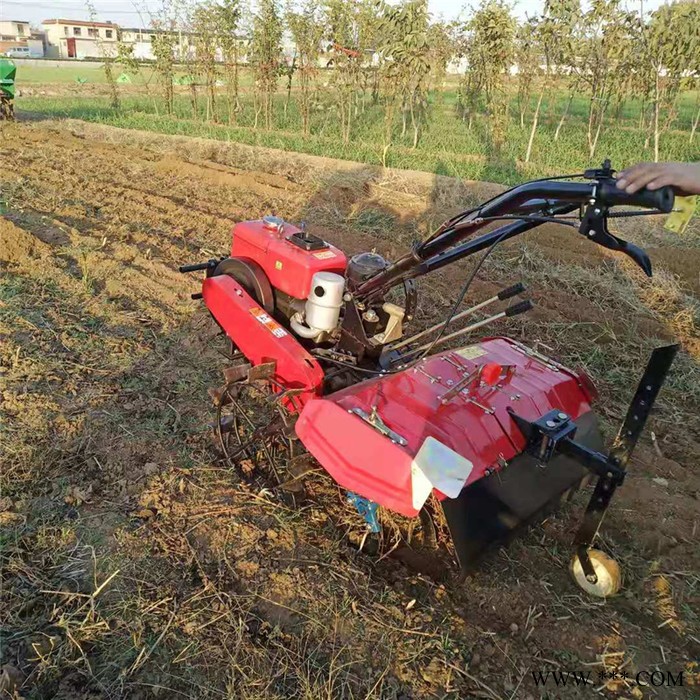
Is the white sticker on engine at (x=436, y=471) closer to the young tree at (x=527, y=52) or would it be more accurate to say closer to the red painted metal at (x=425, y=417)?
the red painted metal at (x=425, y=417)

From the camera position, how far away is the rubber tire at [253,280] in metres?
3.92

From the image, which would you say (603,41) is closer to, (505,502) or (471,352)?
(471,352)

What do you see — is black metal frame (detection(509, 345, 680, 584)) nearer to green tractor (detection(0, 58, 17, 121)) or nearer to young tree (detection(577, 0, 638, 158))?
young tree (detection(577, 0, 638, 158))

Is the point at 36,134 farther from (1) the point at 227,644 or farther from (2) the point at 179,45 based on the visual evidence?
(1) the point at 227,644

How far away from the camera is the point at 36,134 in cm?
1353

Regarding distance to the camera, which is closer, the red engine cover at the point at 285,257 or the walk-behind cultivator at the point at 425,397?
the walk-behind cultivator at the point at 425,397

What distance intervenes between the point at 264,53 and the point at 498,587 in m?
→ 17.1

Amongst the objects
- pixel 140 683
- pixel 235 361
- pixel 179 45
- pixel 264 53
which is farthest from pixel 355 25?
pixel 140 683

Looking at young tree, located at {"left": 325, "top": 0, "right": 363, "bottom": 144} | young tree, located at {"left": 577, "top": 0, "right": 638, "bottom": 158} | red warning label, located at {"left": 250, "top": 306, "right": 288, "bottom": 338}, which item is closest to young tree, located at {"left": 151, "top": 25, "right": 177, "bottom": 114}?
young tree, located at {"left": 325, "top": 0, "right": 363, "bottom": 144}

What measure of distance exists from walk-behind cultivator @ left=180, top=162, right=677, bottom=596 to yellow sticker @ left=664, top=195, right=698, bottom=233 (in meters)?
0.06

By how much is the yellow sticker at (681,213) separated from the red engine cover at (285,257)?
2028 millimetres

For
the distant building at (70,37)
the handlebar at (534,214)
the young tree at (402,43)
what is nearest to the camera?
the handlebar at (534,214)

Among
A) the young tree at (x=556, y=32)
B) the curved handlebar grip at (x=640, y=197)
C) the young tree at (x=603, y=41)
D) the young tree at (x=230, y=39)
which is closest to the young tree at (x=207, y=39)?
the young tree at (x=230, y=39)

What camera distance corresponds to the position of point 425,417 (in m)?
2.75
